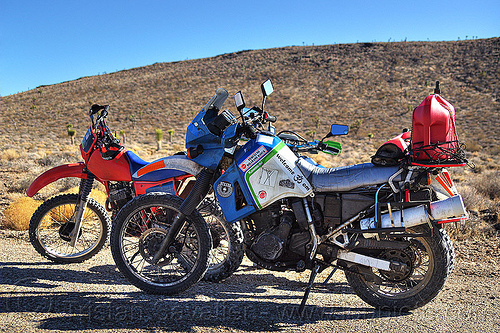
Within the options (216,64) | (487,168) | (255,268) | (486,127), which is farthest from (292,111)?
(255,268)

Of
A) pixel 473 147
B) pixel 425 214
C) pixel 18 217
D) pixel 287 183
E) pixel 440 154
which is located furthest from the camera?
pixel 473 147

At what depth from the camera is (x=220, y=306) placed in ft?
11.9

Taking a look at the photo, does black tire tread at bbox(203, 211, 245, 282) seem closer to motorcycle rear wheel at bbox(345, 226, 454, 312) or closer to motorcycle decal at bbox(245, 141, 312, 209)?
motorcycle decal at bbox(245, 141, 312, 209)

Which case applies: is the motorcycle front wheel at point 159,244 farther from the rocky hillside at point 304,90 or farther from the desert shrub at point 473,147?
the rocky hillside at point 304,90

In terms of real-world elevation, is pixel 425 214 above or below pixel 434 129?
below

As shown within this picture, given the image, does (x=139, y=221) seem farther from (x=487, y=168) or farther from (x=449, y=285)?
(x=487, y=168)

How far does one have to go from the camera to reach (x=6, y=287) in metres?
3.92

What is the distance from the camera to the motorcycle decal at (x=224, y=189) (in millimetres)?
3889

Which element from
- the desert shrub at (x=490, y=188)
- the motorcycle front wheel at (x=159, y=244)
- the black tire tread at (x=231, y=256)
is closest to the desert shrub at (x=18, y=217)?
the motorcycle front wheel at (x=159, y=244)

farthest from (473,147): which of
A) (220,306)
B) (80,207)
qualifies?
(220,306)

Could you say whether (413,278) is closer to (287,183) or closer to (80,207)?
(287,183)

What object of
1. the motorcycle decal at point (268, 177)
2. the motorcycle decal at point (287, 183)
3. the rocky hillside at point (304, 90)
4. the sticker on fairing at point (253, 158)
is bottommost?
the motorcycle decal at point (287, 183)

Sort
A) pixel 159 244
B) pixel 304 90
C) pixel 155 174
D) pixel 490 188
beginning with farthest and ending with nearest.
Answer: pixel 304 90 < pixel 490 188 < pixel 155 174 < pixel 159 244

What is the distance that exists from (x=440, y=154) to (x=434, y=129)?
213 millimetres
